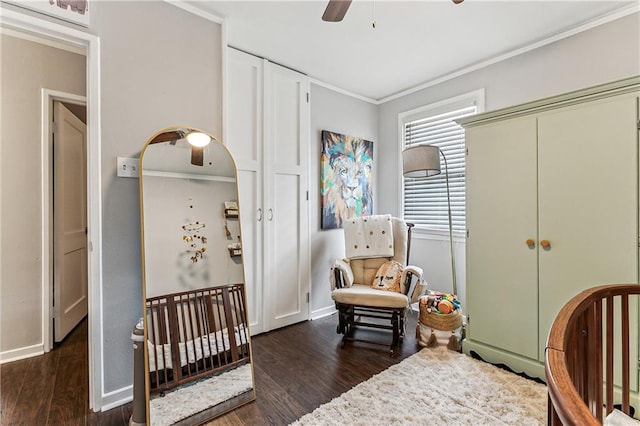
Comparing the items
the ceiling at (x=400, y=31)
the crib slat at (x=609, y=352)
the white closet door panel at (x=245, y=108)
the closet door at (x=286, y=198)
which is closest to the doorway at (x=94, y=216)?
the ceiling at (x=400, y=31)

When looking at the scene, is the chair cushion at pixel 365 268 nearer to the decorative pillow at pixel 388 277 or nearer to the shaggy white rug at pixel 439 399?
the decorative pillow at pixel 388 277

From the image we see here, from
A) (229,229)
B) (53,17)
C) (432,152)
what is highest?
(53,17)

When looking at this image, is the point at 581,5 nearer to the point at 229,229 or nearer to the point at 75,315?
the point at 229,229

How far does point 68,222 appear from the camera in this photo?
2.74 meters

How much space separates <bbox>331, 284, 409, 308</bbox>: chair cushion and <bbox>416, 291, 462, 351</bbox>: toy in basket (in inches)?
9.0

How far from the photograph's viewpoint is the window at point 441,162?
3.09 meters

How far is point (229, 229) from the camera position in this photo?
6.69ft

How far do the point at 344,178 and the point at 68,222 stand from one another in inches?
108

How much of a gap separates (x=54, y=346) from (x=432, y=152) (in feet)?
12.1

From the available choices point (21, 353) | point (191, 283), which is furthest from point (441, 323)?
point (21, 353)

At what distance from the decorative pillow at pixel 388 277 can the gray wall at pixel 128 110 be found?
6.31 feet

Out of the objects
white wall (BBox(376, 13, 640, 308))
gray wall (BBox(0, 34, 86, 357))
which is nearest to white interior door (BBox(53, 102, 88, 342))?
gray wall (BBox(0, 34, 86, 357))

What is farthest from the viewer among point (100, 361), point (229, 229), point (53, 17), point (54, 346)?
point (54, 346)

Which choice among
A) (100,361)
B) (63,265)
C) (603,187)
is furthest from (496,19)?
(63,265)
